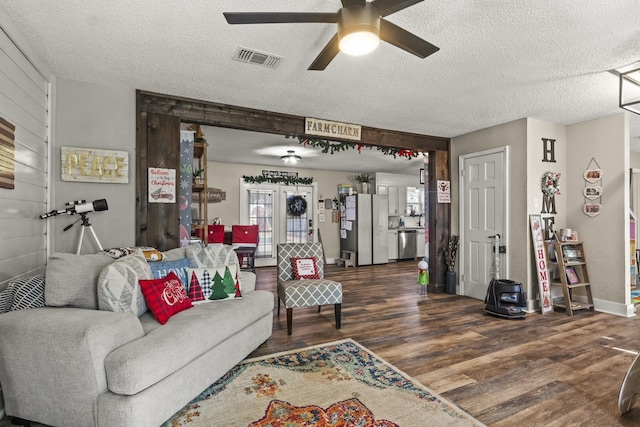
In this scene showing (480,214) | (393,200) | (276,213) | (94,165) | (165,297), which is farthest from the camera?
(393,200)

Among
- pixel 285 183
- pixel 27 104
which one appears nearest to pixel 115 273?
pixel 27 104

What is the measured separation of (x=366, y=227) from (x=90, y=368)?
6630 mm

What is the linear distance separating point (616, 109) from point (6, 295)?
5947 millimetres

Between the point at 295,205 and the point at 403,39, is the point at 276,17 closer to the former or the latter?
the point at 403,39

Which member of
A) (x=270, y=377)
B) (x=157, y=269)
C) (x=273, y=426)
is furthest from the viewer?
(x=157, y=269)

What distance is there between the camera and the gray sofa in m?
1.60

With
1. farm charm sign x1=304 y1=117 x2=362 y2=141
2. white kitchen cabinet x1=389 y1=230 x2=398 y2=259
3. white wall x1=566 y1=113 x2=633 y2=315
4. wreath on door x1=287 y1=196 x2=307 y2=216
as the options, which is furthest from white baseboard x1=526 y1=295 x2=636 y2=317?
wreath on door x1=287 y1=196 x2=307 y2=216

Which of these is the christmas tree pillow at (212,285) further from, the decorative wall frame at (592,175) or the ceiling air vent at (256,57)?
the decorative wall frame at (592,175)

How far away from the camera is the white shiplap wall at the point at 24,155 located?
2.10m

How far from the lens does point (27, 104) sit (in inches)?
95.9

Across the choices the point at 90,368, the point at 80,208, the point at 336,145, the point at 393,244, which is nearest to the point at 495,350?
the point at 90,368

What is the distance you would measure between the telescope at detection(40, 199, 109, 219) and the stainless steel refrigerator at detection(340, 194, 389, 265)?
562 cm

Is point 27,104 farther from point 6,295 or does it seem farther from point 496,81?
point 496,81

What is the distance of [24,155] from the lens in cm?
239
